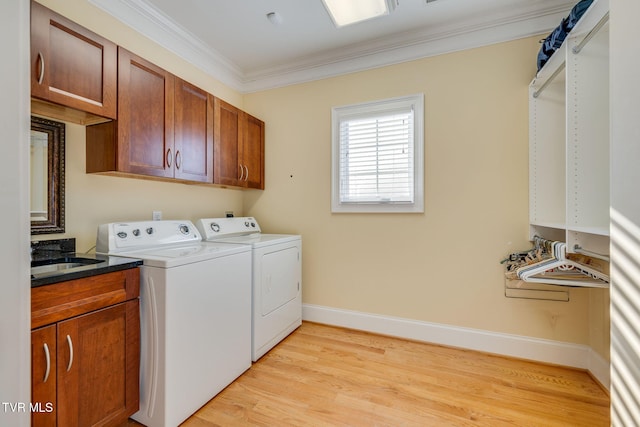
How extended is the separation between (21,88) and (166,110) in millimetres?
1115

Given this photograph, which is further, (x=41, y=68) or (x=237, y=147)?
(x=237, y=147)

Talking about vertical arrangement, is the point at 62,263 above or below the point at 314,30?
below

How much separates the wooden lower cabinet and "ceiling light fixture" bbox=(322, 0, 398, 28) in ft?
7.56

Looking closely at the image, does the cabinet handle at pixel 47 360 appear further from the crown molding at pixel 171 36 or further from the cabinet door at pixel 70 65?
the crown molding at pixel 171 36

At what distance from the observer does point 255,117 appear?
9.86ft

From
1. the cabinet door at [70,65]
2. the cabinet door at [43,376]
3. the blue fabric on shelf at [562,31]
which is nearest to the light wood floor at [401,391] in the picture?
the cabinet door at [43,376]

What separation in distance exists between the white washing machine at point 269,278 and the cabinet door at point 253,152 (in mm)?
426

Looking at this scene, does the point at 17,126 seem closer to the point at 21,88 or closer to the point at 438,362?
the point at 21,88

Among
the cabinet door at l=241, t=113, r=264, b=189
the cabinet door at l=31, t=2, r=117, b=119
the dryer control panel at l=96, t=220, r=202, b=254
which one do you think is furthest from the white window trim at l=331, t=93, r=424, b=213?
the cabinet door at l=31, t=2, r=117, b=119

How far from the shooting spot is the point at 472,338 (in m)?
2.25

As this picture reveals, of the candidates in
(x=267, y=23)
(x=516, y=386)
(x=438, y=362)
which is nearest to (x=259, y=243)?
(x=438, y=362)

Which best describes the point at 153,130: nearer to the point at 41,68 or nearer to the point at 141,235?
the point at 41,68

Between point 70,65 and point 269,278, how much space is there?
68.9 inches

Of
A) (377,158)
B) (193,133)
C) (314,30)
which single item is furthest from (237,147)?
(377,158)
